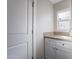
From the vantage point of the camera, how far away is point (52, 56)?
252cm

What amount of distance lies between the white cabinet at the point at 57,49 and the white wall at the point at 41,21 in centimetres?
22

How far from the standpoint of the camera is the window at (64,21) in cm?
268

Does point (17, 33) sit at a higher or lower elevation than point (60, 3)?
lower

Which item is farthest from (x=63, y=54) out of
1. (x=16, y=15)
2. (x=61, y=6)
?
(x=61, y=6)

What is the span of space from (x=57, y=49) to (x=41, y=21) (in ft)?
3.46

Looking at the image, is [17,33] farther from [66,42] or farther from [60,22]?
[60,22]

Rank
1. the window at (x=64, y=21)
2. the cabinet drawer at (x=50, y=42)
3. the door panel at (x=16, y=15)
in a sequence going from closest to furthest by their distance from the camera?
the door panel at (x=16, y=15) → the cabinet drawer at (x=50, y=42) → the window at (x=64, y=21)

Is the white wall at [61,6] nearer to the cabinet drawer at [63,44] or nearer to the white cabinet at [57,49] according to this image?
the white cabinet at [57,49]

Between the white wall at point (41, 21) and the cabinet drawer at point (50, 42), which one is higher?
the white wall at point (41, 21)

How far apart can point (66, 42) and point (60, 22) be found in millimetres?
1144

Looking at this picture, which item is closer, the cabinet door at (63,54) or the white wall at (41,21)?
the cabinet door at (63,54)

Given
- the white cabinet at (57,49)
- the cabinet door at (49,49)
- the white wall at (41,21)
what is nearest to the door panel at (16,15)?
the white wall at (41,21)

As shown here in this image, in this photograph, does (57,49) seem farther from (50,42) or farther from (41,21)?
(41,21)
